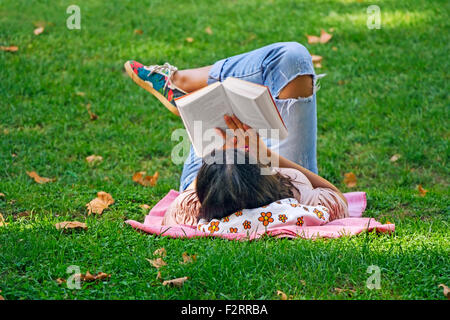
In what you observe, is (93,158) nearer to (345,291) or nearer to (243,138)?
(243,138)

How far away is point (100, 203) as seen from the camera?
4.07 metres

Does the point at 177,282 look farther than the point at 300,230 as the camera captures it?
No

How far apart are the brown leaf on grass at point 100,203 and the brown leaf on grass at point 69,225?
1.40ft

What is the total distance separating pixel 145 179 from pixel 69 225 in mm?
1433

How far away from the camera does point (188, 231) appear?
132 inches

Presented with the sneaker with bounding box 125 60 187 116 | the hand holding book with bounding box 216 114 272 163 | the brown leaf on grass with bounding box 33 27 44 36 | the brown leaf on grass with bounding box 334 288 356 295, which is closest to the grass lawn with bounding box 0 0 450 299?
the brown leaf on grass with bounding box 334 288 356 295

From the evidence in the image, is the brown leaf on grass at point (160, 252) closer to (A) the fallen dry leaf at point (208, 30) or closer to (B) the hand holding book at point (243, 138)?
(B) the hand holding book at point (243, 138)

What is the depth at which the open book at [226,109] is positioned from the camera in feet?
10.5

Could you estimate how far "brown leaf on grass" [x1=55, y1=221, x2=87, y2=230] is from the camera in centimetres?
344

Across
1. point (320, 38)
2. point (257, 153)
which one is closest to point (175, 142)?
point (257, 153)
